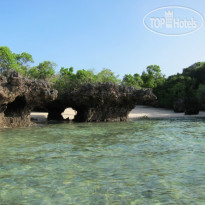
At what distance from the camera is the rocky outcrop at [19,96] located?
1641cm

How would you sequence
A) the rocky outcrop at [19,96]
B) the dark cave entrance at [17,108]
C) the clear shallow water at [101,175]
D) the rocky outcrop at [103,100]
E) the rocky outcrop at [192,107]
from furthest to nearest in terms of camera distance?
the rocky outcrop at [192,107]
the rocky outcrop at [103,100]
the dark cave entrance at [17,108]
the rocky outcrop at [19,96]
the clear shallow water at [101,175]

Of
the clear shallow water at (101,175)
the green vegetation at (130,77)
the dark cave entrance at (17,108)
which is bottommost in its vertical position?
the clear shallow water at (101,175)

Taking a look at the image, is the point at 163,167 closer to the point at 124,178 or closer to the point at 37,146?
the point at 124,178

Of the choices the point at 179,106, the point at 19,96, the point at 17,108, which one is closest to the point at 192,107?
the point at 179,106

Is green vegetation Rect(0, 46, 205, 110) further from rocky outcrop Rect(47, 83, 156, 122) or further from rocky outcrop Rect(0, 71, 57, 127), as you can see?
rocky outcrop Rect(0, 71, 57, 127)

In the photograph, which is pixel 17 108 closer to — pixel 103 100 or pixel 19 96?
pixel 19 96

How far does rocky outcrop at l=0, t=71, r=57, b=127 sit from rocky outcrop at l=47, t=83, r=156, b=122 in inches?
143

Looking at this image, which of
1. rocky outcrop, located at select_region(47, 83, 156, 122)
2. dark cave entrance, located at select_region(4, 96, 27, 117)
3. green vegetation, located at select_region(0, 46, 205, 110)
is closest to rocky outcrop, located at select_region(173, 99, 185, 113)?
green vegetation, located at select_region(0, 46, 205, 110)

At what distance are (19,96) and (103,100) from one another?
7.25 meters

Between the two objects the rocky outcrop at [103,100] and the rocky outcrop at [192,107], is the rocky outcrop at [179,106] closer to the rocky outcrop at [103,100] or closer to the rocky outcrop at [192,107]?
the rocky outcrop at [192,107]

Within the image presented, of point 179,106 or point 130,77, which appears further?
point 130,77

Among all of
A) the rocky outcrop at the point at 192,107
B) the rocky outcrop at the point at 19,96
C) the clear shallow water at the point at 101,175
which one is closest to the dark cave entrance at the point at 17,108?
the rocky outcrop at the point at 19,96

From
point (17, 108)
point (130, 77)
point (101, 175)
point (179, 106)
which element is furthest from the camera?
point (130, 77)

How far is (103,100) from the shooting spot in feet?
72.9
